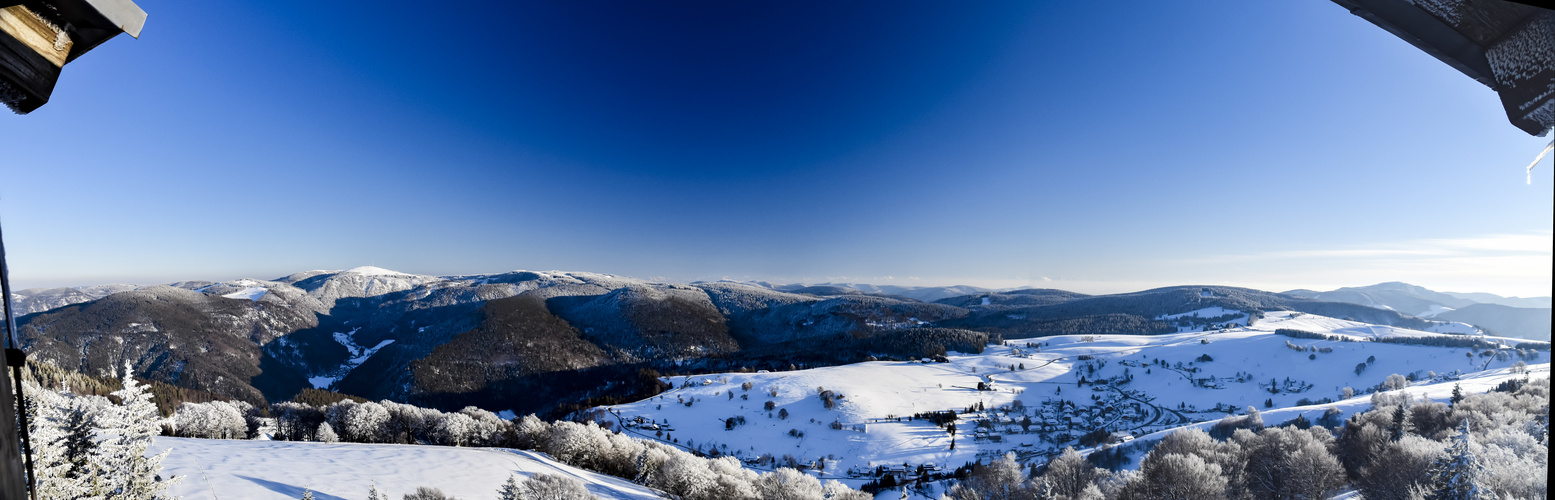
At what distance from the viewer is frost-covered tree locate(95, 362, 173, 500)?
585 inches

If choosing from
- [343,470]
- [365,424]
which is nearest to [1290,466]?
[343,470]

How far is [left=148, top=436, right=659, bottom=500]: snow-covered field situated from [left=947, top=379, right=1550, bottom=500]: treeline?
32023mm

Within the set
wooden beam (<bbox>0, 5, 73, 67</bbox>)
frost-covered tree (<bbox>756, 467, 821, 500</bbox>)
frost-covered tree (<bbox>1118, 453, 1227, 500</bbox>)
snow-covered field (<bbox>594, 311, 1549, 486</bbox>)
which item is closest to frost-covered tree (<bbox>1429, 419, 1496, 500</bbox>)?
frost-covered tree (<bbox>1118, 453, 1227, 500</bbox>)

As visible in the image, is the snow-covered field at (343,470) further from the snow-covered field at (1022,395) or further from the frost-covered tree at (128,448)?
the snow-covered field at (1022,395)

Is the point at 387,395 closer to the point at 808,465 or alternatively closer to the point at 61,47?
the point at 808,465

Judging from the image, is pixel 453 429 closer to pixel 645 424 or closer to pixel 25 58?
pixel 645 424

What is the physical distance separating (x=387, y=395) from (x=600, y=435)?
169072mm

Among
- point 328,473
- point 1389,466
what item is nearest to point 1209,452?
point 1389,466

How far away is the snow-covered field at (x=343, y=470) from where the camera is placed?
30156mm

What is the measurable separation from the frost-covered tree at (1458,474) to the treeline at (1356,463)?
48 mm

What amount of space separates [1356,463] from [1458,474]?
17.8m

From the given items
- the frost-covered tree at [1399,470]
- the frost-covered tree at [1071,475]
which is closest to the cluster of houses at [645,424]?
the frost-covered tree at [1071,475]

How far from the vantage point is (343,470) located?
3531 centimetres

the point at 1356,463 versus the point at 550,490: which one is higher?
the point at 1356,463
